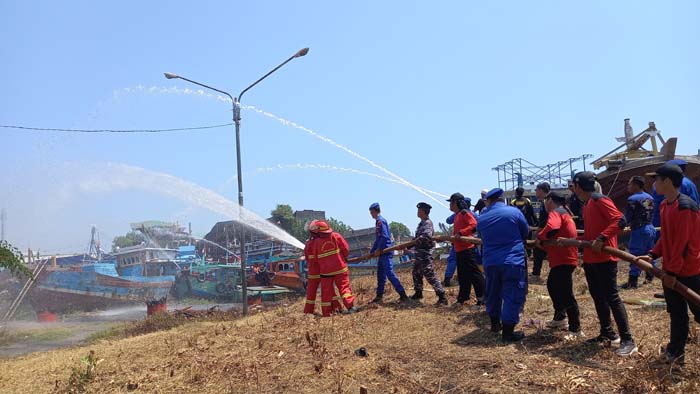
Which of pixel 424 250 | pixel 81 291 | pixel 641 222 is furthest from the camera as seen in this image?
pixel 81 291

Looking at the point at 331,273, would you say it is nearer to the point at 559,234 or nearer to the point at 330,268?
the point at 330,268

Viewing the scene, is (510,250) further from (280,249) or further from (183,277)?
(183,277)

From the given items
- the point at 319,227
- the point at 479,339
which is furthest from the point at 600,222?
the point at 319,227

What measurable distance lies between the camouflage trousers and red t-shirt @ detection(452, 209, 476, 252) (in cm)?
59

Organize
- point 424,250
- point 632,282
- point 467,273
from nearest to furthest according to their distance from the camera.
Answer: point 467,273, point 632,282, point 424,250

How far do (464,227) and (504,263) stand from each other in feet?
8.02

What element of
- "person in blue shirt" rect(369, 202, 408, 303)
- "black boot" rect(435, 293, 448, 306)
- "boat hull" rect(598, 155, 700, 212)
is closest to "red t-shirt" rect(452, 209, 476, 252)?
"black boot" rect(435, 293, 448, 306)

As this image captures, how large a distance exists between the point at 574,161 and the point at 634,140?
395 centimetres

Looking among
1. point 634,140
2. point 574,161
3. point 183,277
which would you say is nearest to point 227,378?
point 634,140

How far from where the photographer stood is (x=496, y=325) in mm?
6348

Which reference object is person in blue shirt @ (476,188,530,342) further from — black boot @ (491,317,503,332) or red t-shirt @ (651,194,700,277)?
red t-shirt @ (651,194,700,277)

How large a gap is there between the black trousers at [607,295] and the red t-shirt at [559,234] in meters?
0.63

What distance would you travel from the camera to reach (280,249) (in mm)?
26031

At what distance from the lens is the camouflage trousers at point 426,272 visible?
28.3 ft
